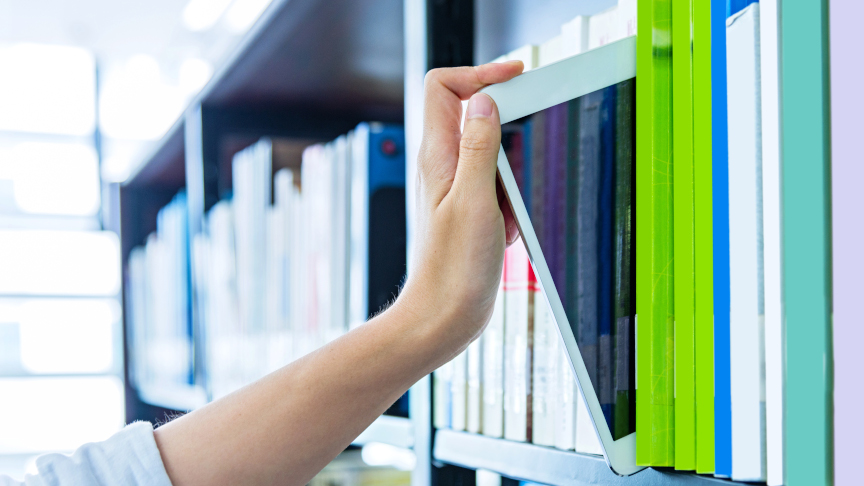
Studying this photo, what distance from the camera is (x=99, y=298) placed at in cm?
404

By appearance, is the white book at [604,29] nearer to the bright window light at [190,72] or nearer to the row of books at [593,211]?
the row of books at [593,211]

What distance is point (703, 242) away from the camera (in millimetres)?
427

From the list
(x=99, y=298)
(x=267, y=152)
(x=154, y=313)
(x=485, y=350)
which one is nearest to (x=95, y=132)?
(x=99, y=298)

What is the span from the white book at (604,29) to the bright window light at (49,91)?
3841 mm

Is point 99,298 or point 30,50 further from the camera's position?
point 99,298

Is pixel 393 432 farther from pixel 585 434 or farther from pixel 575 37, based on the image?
pixel 575 37

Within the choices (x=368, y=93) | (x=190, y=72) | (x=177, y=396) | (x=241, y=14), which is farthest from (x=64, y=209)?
(x=368, y=93)

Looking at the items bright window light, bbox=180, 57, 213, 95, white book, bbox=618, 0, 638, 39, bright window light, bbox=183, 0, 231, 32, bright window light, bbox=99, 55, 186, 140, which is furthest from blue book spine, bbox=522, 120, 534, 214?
bright window light, bbox=99, 55, 186, 140

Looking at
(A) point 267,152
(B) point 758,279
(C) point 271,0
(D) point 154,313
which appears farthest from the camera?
(D) point 154,313

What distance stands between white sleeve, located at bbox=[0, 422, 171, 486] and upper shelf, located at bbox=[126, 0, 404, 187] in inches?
22.7

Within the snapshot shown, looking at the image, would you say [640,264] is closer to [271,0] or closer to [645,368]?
[645,368]

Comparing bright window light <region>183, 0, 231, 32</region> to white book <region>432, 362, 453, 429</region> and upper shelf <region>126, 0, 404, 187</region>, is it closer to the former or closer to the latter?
upper shelf <region>126, 0, 404, 187</region>

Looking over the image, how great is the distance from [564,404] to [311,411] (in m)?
0.20

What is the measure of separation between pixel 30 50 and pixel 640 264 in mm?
4121
